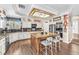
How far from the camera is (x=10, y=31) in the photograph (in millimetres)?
2164

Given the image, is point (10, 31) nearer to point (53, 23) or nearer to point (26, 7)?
point (26, 7)

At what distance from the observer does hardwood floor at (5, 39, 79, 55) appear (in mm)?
2173

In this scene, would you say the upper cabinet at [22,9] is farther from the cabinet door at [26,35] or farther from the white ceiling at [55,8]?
the cabinet door at [26,35]

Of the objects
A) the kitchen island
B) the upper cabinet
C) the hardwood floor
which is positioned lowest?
the hardwood floor

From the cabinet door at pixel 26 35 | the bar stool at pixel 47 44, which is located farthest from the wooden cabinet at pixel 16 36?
the bar stool at pixel 47 44

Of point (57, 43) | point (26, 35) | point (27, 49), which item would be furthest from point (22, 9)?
point (57, 43)

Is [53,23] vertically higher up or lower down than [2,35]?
higher up

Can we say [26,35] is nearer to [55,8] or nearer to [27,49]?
[27,49]

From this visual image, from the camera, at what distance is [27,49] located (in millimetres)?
2193

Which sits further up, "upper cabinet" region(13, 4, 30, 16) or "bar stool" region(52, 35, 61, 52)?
"upper cabinet" region(13, 4, 30, 16)

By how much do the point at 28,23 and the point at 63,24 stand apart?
1.80 feet

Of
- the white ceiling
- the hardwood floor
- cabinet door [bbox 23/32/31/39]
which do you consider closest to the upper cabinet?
the white ceiling

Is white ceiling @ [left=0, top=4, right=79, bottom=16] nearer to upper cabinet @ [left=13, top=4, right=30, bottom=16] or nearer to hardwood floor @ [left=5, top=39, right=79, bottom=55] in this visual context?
upper cabinet @ [left=13, top=4, right=30, bottom=16]
